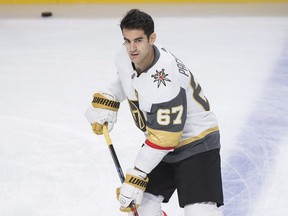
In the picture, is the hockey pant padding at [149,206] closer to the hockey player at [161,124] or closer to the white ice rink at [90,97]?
the hockey player at [161,124]

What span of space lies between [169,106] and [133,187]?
332 millimetres

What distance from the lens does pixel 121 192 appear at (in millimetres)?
2318

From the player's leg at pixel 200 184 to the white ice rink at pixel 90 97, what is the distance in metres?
0.60

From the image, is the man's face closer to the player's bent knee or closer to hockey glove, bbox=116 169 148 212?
hockey glove, bbox=116 169 148 212

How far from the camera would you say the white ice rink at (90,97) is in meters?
3.14

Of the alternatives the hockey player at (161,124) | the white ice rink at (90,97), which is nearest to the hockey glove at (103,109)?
the hockey player at (161,124)

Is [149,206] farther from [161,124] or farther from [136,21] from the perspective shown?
[136,21]

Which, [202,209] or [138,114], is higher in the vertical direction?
[138,114]

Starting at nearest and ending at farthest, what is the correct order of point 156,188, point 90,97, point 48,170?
1. point 156,188
2. point 48,170
3. point 90,97

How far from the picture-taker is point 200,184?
7.76ft

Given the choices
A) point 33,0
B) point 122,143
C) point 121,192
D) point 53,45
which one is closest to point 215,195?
point 121,192

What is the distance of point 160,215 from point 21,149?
1361mm

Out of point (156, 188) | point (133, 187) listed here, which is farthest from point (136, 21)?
point (156, 188)

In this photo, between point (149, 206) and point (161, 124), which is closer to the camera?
point (161, 124)
